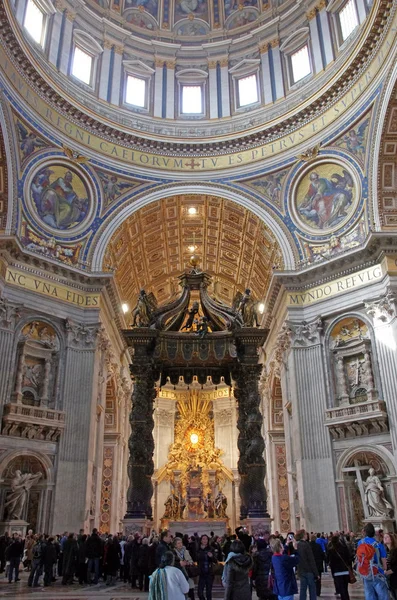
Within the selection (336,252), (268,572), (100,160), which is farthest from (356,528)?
(100,160)

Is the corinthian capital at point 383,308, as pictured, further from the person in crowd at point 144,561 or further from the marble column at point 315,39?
the person in crowd at point 144,561

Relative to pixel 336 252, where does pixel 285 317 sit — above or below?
below

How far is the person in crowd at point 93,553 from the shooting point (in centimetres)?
1026

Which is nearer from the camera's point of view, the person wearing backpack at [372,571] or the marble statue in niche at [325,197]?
the person wearing backpack at [372,571]

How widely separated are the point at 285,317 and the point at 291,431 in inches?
156

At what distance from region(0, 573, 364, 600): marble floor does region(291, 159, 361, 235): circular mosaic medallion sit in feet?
40.2

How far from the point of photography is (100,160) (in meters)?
20.4

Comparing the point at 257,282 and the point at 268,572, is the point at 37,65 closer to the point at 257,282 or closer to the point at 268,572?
the point at 257,282

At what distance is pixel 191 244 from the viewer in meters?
25.4

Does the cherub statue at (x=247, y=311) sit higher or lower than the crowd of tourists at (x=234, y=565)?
higher

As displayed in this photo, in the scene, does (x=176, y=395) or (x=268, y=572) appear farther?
(x=176, y=395)

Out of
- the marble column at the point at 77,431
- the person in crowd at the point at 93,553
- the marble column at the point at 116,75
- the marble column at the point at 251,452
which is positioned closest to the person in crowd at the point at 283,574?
the person in crowd at the point at 93,553

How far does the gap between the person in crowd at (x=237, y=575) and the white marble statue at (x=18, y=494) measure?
12241mm

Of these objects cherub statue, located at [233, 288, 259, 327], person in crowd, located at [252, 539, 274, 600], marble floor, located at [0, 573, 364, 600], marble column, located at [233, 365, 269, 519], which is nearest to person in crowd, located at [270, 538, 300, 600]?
person in crowd, located at [252, 539, 274, 600]
